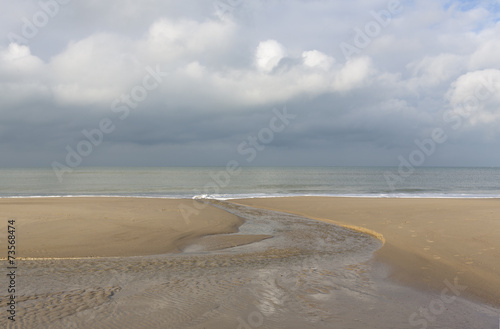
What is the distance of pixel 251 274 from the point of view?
933 cm

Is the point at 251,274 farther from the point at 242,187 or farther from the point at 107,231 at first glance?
the point at 242,187

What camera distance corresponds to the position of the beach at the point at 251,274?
6613 millimetres

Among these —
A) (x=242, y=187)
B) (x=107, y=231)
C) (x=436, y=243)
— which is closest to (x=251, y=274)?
(x=436, y=243)

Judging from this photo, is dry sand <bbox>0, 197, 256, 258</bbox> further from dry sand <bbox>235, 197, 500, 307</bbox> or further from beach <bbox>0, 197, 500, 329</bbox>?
dry sand <bbox>235, 197, 500, 307</bbox>

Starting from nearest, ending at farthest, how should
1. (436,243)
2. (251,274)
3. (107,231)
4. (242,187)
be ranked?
1. (251,274)
2. (436,243)
3. (107,231)
4. (242,187)

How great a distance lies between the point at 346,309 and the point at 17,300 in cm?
704

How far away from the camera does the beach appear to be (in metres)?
6.61

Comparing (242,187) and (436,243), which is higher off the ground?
(436,243)

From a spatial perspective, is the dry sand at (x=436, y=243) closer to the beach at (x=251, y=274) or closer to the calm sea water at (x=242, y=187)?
the beach at (x=251, y=274)

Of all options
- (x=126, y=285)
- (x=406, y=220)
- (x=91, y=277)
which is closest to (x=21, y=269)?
(x=91, y=277)

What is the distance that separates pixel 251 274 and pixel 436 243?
8582 mm

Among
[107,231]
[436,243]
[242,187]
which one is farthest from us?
[242,187]

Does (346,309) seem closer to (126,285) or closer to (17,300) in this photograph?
(126,285)

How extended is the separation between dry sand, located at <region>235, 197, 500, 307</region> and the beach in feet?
0.16
